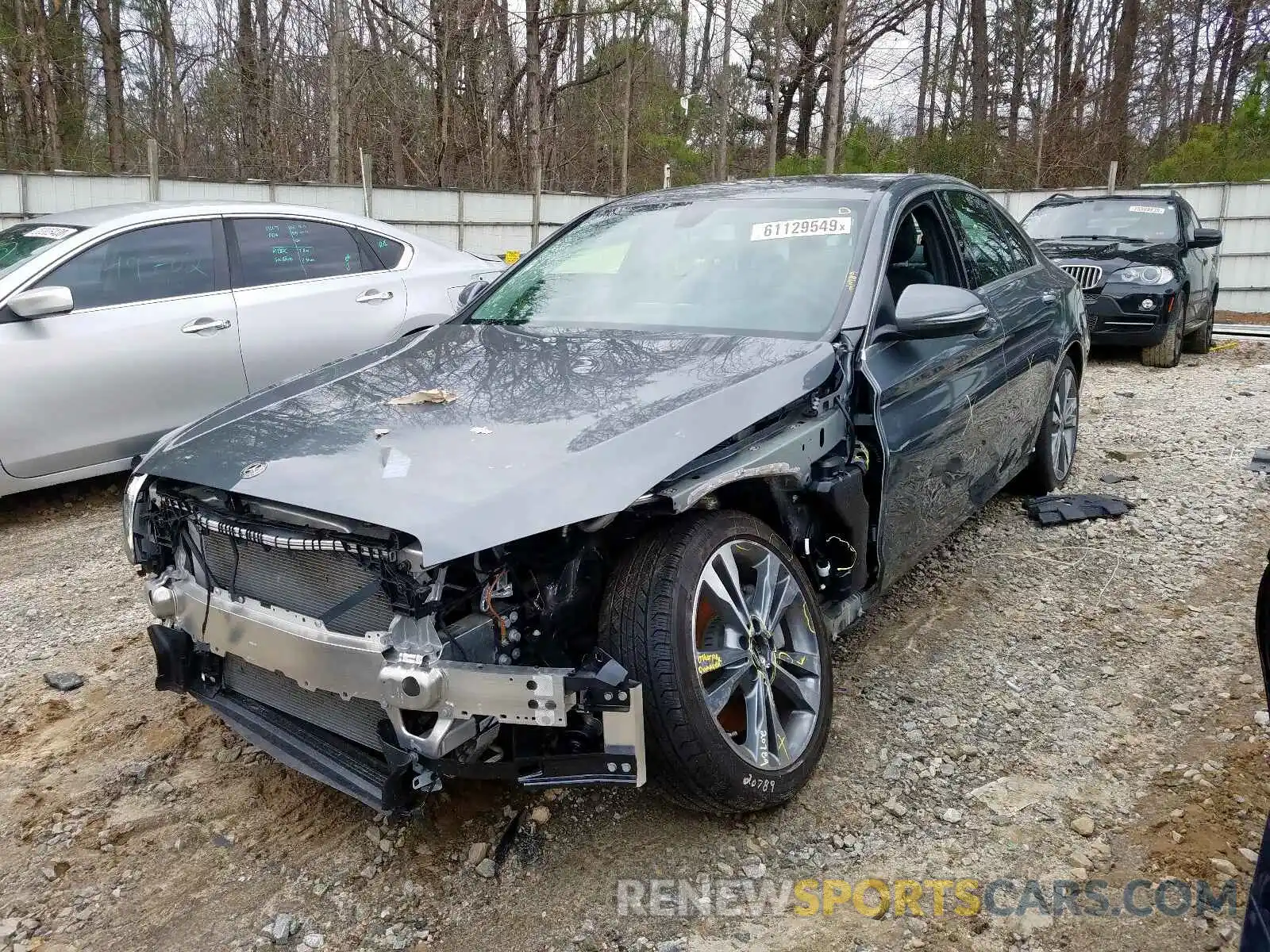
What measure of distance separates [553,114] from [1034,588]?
2175 cm

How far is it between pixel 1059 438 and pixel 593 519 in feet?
12.4

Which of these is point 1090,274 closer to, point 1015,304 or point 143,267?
point 1015,304

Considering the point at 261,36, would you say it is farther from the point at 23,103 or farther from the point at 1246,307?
the point at 1246,307

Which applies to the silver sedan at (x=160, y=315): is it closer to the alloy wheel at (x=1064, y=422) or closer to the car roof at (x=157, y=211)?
the car roof at (x=157, y=211)

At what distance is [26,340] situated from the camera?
183 inches

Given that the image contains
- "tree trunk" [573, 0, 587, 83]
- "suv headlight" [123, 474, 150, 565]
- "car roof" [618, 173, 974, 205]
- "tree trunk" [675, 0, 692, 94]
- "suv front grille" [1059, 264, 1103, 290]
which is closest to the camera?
"suv headlight" [123, 474, 150, 565]

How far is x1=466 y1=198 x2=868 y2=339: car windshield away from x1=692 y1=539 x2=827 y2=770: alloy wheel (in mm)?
867

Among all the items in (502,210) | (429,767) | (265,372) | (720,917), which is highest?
(502,210)

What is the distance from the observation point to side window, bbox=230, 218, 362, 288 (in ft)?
18.3

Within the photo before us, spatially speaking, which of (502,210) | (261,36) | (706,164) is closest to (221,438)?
(502,210)

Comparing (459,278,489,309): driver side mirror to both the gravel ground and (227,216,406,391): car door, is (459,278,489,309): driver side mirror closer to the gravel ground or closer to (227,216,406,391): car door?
(227,216,406,391): car door

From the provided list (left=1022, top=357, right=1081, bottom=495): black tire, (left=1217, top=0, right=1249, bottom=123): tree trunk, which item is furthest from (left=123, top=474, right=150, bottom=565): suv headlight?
(left=1217, top=0, right=1249, bottom=123): tree trunk

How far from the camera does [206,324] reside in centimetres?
525

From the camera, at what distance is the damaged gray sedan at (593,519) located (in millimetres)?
2129
